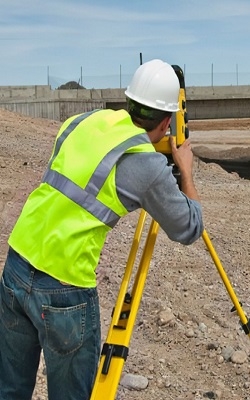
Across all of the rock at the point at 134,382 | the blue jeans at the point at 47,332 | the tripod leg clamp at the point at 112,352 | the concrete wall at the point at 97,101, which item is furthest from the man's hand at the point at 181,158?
the concrete wall at the point at 97,101

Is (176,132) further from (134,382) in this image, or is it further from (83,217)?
(134,382)

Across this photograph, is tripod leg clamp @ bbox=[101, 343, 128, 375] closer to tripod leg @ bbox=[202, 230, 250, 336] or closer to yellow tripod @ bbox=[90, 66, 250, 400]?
yellow tripod @ bbox=[90, 66, 250, 400]

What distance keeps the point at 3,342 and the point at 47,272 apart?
0.43 metres

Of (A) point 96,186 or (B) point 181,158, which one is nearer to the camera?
(A) point 96,186

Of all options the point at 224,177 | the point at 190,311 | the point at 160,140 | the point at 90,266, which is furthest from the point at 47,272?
the point at 224,177

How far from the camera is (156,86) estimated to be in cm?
232

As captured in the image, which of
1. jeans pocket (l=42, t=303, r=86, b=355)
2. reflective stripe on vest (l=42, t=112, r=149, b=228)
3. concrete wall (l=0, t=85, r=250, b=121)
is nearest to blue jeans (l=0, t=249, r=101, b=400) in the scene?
jeans pocket (l=42, t=303, r=86, b=355)

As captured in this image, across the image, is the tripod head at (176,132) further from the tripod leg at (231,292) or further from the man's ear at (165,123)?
the tripod leg at (231,292)

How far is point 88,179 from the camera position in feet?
6.87

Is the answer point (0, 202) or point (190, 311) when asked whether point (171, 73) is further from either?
point (0, 202)

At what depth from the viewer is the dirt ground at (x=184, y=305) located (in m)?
4.00

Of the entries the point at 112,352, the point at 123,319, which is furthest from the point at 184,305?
the point at 112,352

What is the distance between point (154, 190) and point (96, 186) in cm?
18

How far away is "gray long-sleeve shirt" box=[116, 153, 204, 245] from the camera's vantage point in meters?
2.10
